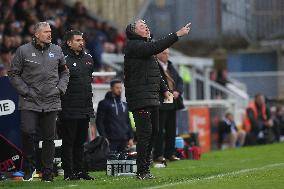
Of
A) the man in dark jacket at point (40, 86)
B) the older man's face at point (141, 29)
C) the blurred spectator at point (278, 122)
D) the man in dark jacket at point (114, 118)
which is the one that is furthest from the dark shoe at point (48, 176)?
the blurred spectator at point (278, 122)

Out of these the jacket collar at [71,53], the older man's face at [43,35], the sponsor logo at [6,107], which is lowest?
the sponsor logo at [6,107]

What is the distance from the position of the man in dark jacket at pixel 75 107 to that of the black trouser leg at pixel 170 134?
4.51 m

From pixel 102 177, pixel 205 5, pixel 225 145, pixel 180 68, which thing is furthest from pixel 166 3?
pixel 102 177

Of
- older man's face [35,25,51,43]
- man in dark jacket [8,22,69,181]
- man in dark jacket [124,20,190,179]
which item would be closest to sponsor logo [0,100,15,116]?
man in dark jacket [8,22,69,181]

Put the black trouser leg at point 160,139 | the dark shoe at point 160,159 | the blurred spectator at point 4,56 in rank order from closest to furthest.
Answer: the dark shoe at point 160,159 < the black trouser leg at point 160,139 < the blurred spectator at point 4,56

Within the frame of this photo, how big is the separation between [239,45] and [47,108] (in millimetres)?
22091

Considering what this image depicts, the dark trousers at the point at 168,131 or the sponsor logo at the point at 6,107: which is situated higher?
the sponsor logo at the point at 6,107

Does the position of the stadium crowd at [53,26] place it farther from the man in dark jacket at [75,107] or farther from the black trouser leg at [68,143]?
the black trouser leg at [68,143]

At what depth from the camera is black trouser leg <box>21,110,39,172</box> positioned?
12414 mm

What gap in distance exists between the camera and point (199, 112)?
24109 millimetres

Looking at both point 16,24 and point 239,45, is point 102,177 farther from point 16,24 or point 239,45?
point 239,45

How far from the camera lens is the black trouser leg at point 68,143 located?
1267 centimetres

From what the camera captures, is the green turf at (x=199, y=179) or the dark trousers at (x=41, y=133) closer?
the green turf at (x=199, y=179)

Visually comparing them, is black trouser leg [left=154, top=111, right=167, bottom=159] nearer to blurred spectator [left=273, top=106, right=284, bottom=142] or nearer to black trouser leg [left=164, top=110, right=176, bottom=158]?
black trouser leg [left=164, top=110, right=176, bottom=158]
